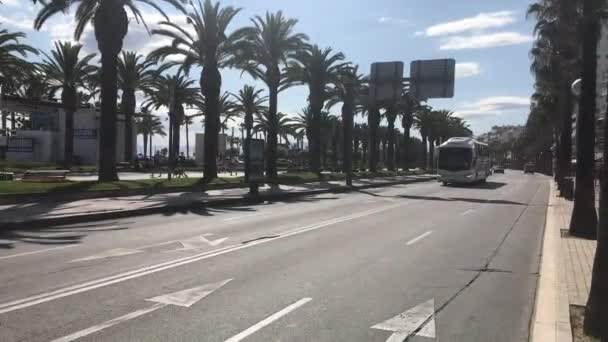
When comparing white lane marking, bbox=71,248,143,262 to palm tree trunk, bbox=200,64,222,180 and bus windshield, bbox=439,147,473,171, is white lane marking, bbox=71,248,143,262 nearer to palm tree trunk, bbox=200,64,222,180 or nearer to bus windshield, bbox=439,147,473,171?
palm tree trunk, bbox=200,64,222,180

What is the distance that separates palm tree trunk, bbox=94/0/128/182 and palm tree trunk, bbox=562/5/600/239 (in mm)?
19803

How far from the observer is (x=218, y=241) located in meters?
11.9

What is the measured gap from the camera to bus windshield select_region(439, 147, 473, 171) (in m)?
42.6

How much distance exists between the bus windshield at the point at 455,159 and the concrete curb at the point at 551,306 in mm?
32681

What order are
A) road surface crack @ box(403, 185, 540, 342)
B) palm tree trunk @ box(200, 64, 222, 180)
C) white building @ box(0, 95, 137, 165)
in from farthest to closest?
1. white building @ box(0, 95, 137, 165)
2. palm tree trunk @ box(200, 64, 222, 180)
3. road surface crack @ box(403, 185, 540, 342)

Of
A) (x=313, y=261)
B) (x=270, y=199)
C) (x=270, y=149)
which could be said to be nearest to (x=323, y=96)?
(x=270, y=149)

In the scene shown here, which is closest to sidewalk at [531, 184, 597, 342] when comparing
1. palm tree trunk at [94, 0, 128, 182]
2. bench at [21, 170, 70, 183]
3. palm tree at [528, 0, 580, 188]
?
palm tree at [528, 0, 580, 188]

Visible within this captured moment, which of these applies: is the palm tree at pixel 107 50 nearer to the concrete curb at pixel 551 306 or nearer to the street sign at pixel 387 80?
the street sign at pixel 387 80

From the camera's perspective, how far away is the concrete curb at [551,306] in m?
5.64

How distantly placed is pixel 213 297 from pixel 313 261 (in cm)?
300

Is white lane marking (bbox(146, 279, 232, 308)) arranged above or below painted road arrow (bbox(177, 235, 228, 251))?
above

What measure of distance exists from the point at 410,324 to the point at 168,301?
279cm

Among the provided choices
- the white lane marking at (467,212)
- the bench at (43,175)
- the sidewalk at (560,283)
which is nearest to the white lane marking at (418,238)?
the sidewalk at (560,283)

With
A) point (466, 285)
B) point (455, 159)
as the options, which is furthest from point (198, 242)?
point (455, 159)
